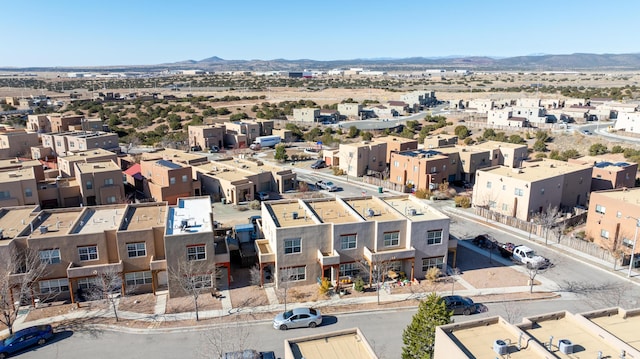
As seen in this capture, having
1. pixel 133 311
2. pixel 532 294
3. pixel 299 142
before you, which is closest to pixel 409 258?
pixel 532 294

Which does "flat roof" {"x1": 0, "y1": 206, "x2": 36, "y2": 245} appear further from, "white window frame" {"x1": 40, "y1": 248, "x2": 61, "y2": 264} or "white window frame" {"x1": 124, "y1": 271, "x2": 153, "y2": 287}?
"white window frame" {"x1": 124, "y1": 271, "x2": 153, "y2": 287}

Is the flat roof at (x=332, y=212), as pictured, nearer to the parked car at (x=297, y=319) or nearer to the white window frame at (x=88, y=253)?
the parked car at (x=297, y=319)

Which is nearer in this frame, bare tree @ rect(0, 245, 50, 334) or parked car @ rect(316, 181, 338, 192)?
bare tree @ rect(0, 245, 50, 334)

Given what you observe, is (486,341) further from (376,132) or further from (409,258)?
(376,132)

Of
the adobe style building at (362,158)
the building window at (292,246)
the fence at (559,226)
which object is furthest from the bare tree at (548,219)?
the adobe style building at (362,158)

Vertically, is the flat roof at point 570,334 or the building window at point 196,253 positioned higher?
the flat roof at point 570,334

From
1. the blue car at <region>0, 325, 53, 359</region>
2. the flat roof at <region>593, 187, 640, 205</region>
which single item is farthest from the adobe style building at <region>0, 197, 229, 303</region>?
the flat roof at <region>593, 187, 640, 205</region>
